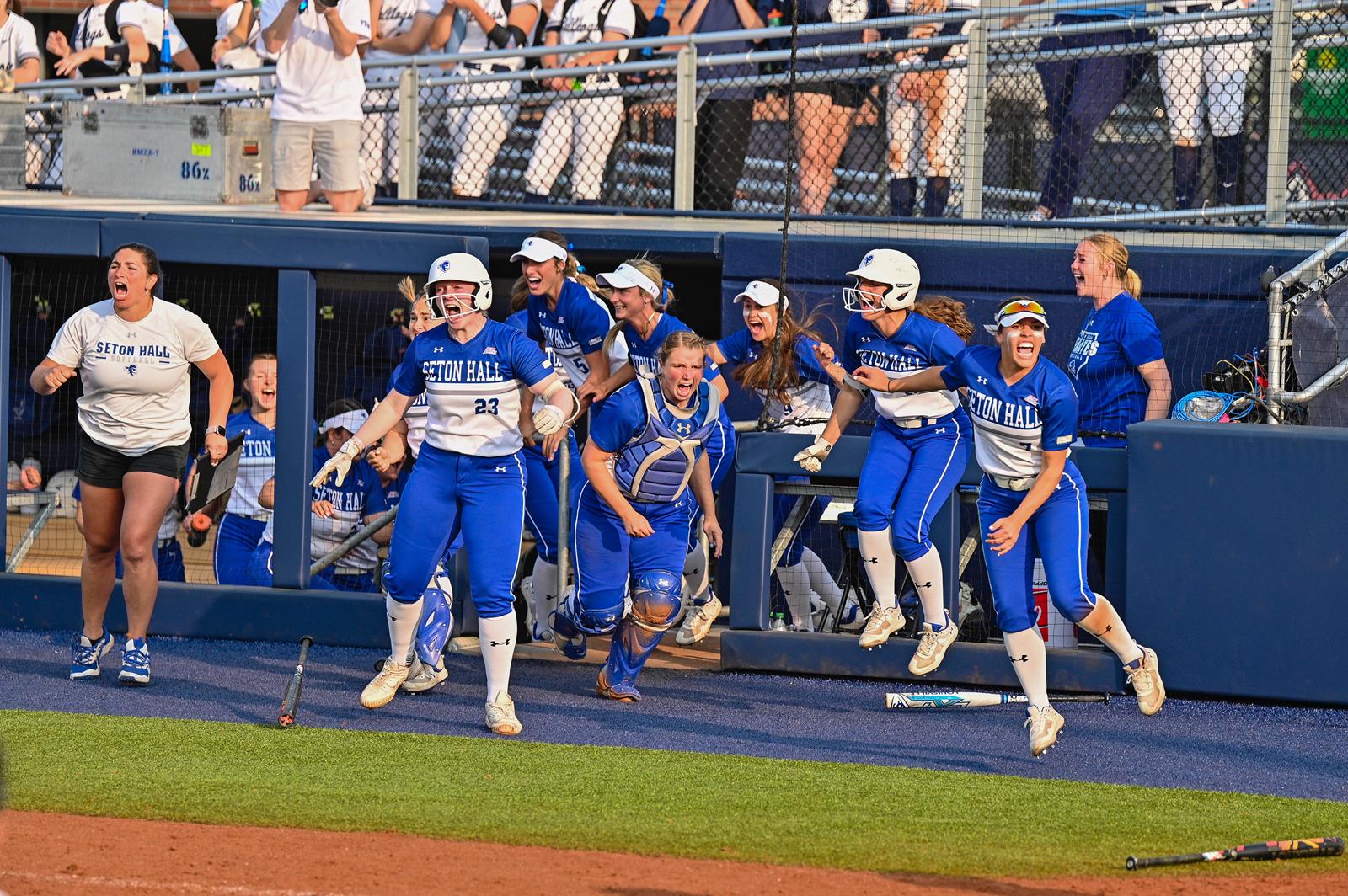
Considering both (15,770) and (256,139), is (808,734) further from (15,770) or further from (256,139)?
(256,139)

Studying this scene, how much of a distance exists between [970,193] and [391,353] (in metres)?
3.63

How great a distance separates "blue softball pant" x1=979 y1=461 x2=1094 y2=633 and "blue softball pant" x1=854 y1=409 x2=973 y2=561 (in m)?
0.96

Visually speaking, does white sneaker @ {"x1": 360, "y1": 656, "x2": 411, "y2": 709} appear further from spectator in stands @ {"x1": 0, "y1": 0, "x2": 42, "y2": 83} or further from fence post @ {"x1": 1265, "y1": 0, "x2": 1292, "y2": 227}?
spectator in stands @ {"x1": 0, "y1": 0, "x2": 42, "y2": 83}

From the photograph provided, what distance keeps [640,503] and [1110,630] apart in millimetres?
2124

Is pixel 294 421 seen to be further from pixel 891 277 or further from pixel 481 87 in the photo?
pixel 481 87

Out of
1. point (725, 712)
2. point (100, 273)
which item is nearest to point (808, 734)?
point (725, 712)

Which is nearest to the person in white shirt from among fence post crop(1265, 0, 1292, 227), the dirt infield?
fence post crop(1265, 0, 1292, 227)

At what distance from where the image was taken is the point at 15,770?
6.66 metres

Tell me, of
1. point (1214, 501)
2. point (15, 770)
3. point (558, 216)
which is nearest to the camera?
point (15, 770)

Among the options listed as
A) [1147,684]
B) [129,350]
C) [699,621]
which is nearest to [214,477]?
[129,350]

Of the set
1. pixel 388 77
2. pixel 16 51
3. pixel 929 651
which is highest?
pixel 16 51

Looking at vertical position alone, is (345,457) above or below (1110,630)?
above

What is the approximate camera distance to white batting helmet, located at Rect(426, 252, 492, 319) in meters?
7.49

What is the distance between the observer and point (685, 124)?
11719 mm
